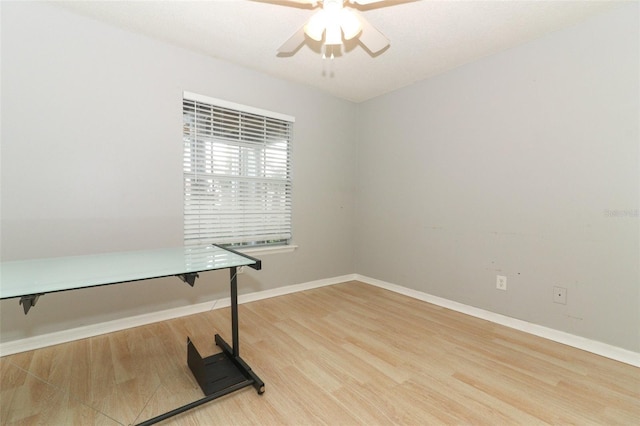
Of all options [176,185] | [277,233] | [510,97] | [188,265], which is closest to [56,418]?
[188,265]

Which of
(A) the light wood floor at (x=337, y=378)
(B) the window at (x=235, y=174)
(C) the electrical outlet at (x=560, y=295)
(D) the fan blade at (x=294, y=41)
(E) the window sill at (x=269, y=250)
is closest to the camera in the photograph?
(A) the light wood floor at (x=337, y=378)

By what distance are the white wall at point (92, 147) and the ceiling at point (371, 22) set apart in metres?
0.21

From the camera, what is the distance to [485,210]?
106 inches

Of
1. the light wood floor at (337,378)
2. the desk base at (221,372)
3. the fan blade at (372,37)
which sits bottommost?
the light wood floor at (337,378)

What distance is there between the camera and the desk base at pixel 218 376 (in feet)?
4.80

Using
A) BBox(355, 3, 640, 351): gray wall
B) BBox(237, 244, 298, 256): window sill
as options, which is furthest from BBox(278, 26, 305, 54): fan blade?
BBox(237, 244, 298, 256): window sill

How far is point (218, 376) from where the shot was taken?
172 centimetres

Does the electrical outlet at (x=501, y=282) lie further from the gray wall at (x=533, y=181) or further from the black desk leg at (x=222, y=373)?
the black desk leg at (x=222, y=373)

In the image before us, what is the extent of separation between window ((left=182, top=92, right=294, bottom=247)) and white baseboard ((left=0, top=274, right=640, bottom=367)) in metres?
0.61

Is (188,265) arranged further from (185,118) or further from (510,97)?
(510,97)

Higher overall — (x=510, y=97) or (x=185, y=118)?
(x=510, y=97)

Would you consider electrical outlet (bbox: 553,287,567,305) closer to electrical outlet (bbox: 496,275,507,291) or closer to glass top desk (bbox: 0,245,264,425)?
electrical outlet (bbox: 496,275,507,291)

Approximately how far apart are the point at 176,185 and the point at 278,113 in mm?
1367

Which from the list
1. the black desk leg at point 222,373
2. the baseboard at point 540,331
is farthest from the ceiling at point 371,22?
the baseboard at point 540,331
